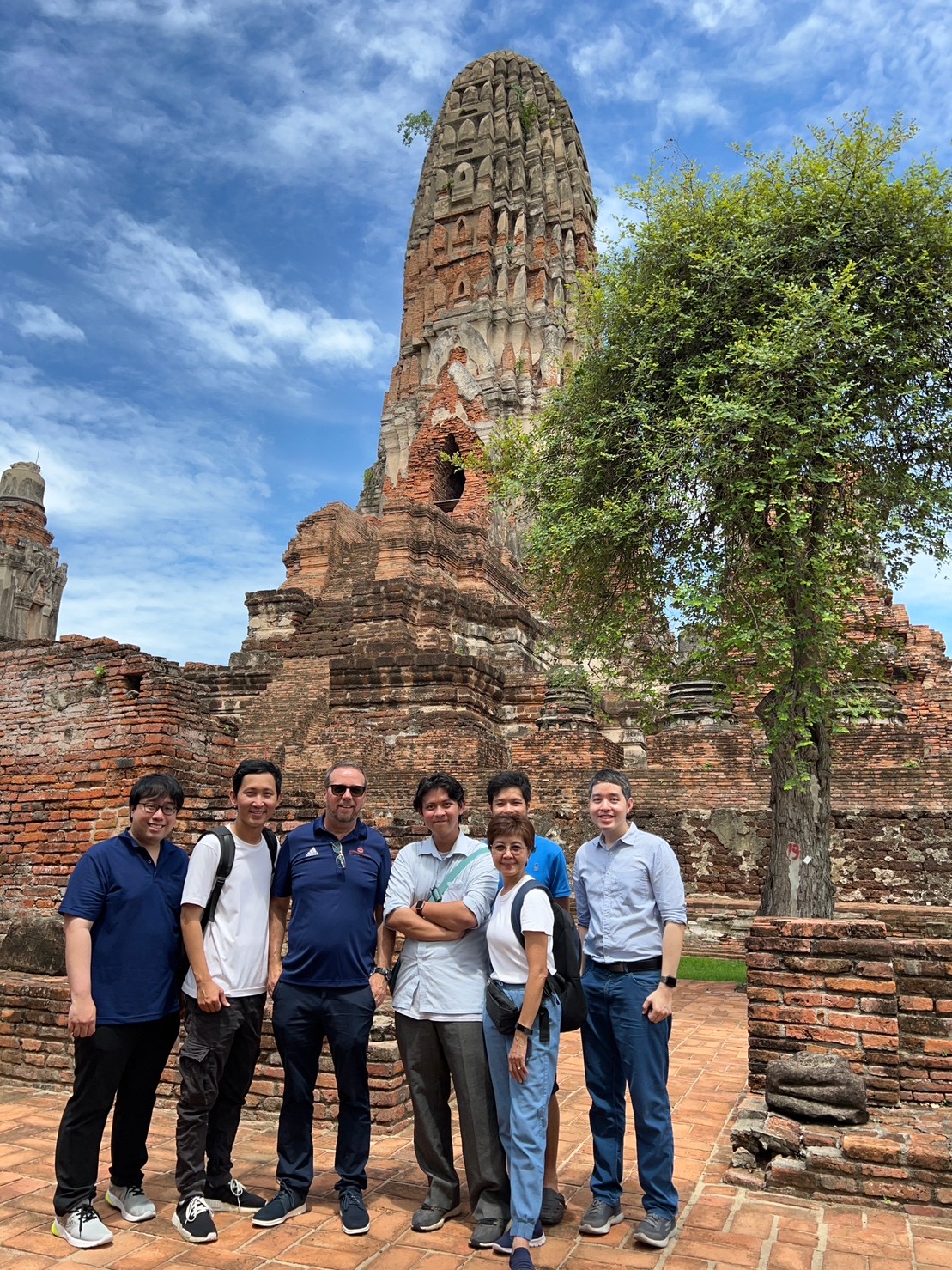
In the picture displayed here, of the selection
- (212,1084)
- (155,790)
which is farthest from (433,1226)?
(155,790)

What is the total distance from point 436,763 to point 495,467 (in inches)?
174

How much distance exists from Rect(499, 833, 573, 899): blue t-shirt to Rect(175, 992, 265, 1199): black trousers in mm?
1123

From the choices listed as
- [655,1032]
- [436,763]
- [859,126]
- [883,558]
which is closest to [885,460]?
[883,558]

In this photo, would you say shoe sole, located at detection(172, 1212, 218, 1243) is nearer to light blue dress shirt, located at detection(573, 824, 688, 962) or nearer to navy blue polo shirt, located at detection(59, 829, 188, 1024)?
navy blue polo shirt, located at detection(59, 829, 188, 1024)

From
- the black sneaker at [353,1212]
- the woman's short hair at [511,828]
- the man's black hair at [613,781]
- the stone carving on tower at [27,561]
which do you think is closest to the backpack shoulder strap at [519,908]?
→ the woman's short hair at [511,828]

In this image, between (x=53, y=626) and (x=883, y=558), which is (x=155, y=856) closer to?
(x=883, y=558)

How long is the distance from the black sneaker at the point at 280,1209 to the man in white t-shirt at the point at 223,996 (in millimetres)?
132

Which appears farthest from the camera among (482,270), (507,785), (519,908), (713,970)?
(482,270)

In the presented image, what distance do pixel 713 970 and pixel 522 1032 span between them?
6.07 metres

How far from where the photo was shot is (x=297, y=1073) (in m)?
3.46

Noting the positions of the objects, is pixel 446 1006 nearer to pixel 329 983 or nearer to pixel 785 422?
pixel 329 983

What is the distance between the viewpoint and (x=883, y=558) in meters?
7.46

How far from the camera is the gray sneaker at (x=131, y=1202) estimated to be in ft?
11.0

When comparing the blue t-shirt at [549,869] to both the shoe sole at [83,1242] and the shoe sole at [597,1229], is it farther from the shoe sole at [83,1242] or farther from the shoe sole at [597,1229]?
the shoe sole at [83,1242]
